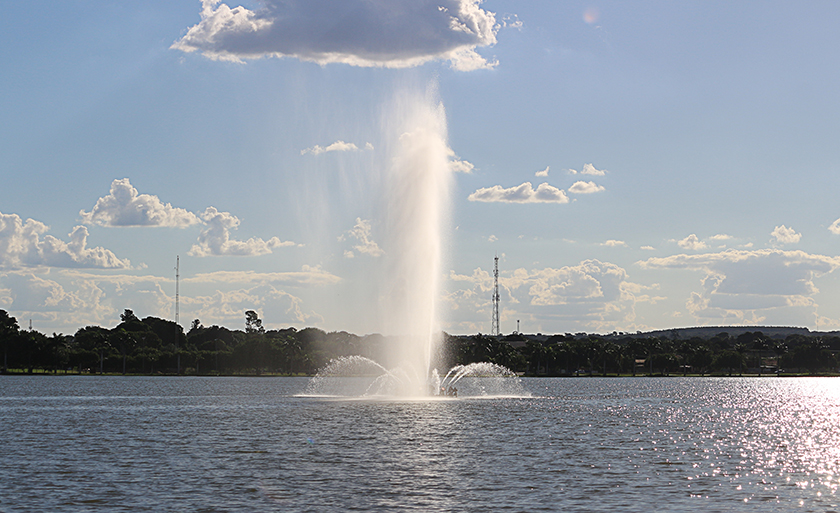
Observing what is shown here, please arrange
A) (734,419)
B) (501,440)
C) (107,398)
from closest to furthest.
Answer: (501,440), (734,419), (107,398)

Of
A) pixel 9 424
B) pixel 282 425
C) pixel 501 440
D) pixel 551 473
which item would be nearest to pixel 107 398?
pixel 9 424

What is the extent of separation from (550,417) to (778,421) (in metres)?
30.5

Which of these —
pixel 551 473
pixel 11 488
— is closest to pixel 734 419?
pixel 551 473

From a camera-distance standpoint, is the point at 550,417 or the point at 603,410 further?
the point at 603,410

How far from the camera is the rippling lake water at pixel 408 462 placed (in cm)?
4434

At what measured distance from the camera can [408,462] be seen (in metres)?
60.2

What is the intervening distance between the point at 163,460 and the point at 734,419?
81169mm

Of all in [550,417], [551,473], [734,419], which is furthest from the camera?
[734,419]

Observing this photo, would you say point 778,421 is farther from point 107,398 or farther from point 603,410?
point 107,398

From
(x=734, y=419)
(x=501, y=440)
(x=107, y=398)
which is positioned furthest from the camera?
(x=107, y=398)

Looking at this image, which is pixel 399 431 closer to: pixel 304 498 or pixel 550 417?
pixel 550 417

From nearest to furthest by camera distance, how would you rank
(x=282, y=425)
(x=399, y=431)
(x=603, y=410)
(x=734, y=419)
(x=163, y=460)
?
(x=163, y=460)
(x=399, y=431)
(x=282, y=425)
(x=734, y=419)
(x=603, y=410)

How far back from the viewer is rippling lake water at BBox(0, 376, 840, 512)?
44.3m

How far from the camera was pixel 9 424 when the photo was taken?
92.0m
